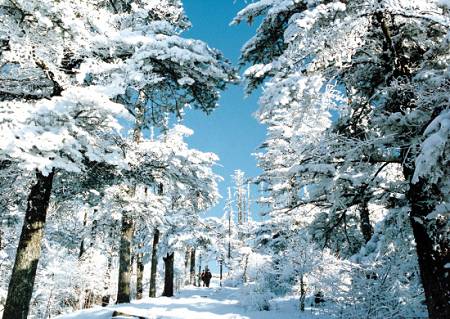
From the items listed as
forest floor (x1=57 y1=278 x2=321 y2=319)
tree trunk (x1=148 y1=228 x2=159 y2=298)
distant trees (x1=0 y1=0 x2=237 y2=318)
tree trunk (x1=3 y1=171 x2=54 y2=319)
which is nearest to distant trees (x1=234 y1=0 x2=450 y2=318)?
distant trees (x1=0 y1=0 x2=237 y2=318)

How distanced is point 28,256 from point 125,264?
22.1ft

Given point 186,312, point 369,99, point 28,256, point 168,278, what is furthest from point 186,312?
point 168,278

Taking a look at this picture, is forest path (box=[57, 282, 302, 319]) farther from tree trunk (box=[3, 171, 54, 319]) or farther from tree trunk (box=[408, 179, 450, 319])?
tree trunk (box=[408, 179, 450, 319])

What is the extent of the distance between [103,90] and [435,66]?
5.85 metres

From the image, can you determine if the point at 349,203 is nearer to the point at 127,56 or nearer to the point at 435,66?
the point at 435,66

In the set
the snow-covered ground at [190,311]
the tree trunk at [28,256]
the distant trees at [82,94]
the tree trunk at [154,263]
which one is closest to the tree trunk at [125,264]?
the snow-covered ground at [190,311]

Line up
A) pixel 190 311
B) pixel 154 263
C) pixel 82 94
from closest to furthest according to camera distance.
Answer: pixel 82 94 → pixel 190 311 → pixel 154 263

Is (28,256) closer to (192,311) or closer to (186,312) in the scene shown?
(186,312)

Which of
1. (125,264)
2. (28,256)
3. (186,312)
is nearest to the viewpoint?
(28,256)

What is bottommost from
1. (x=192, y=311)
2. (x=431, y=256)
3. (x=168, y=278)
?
(x=192, y=311)

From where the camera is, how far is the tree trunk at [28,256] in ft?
25.0

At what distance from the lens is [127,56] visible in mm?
9164

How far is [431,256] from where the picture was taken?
607 centimetres

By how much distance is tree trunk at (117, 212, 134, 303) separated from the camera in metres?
14.1
